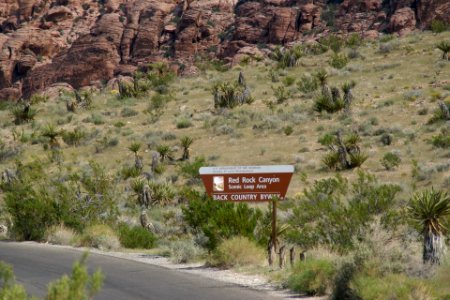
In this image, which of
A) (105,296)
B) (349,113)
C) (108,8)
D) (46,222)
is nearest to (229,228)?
(105,296)

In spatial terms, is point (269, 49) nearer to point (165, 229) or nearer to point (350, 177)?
point (350, 177)

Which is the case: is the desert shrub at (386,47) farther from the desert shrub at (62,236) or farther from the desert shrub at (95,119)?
the desert shrub at (62,236)

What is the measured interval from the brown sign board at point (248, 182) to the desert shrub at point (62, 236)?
7574mm

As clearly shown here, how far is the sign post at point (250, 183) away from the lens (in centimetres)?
1398

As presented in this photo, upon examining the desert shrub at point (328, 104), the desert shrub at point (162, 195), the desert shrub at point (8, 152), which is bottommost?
the desert shrub at point (162, 195)

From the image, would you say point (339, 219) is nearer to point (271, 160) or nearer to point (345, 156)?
point (345, 156)

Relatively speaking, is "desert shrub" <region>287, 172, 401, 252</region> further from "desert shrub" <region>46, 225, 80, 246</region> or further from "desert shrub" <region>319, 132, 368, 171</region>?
"desert shrub" <region>319, 132, 368, 171</region>

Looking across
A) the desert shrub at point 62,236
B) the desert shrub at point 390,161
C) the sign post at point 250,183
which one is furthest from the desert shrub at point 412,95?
the sign post at point 250,183

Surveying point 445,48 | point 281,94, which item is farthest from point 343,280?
point 445,48

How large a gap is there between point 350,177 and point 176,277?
1583 centimetres

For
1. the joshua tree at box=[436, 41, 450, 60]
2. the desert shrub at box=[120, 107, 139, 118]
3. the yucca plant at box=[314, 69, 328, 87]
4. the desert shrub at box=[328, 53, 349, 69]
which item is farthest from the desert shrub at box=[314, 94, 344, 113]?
the desert shrub at box=[120, 107, 139, 118]

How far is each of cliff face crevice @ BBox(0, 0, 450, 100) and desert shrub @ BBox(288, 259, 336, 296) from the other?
2192 inches

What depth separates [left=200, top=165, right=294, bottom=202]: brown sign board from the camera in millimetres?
13984

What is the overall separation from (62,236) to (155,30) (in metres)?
63.9
